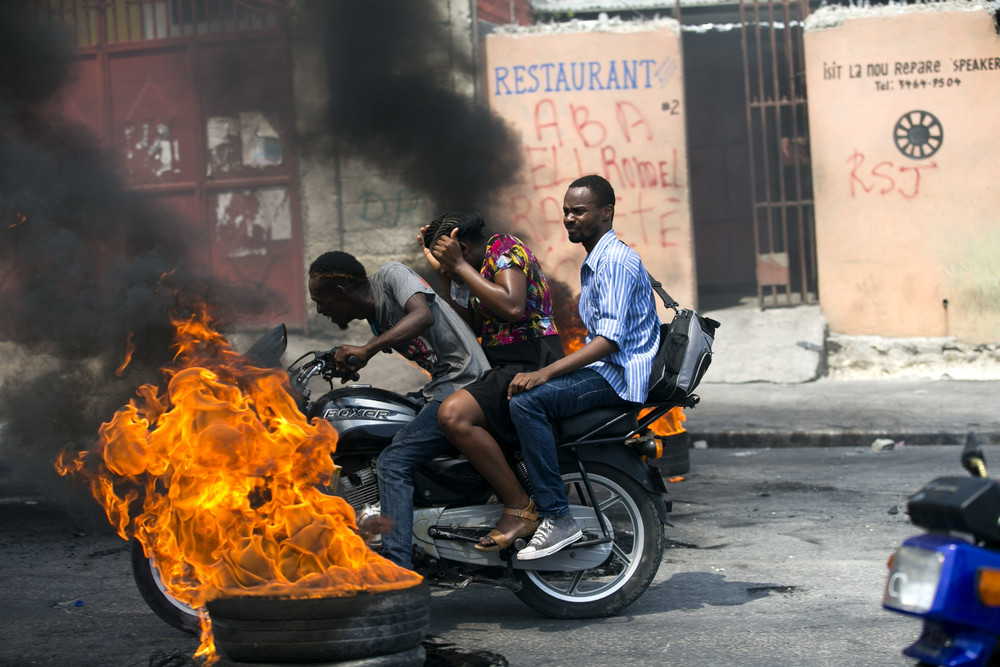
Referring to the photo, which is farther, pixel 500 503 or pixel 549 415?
pixel 500 503

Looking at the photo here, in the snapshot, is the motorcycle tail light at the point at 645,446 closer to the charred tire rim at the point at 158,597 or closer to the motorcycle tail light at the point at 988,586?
the charred tire rim at the point at 158,597

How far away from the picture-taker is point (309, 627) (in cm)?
323

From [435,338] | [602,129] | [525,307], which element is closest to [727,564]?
[525,307]

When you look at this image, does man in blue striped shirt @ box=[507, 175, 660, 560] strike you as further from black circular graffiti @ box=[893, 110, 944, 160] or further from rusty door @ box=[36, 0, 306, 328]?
black circular graffiti @ box=[893, 110, 944, 160]

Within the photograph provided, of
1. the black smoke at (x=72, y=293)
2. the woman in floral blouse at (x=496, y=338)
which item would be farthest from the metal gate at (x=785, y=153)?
the woman in floral blouse at (x=496, y=338)

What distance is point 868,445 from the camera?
8.60 meters

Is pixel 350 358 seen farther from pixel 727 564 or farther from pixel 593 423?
pixel 727 564

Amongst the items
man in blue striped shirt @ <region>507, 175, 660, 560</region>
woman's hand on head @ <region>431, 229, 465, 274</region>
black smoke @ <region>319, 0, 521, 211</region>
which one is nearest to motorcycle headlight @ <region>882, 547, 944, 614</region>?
man in blue striped shirt @ <region>507, 175, 660, 560</region>

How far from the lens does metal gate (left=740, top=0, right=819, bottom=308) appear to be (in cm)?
1244

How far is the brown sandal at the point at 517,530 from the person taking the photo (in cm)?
410

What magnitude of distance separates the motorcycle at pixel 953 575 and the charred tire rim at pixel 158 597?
2.75m

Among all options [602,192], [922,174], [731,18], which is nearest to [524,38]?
[731,18]

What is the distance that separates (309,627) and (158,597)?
1109 millimetres

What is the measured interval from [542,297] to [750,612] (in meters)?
1.54
